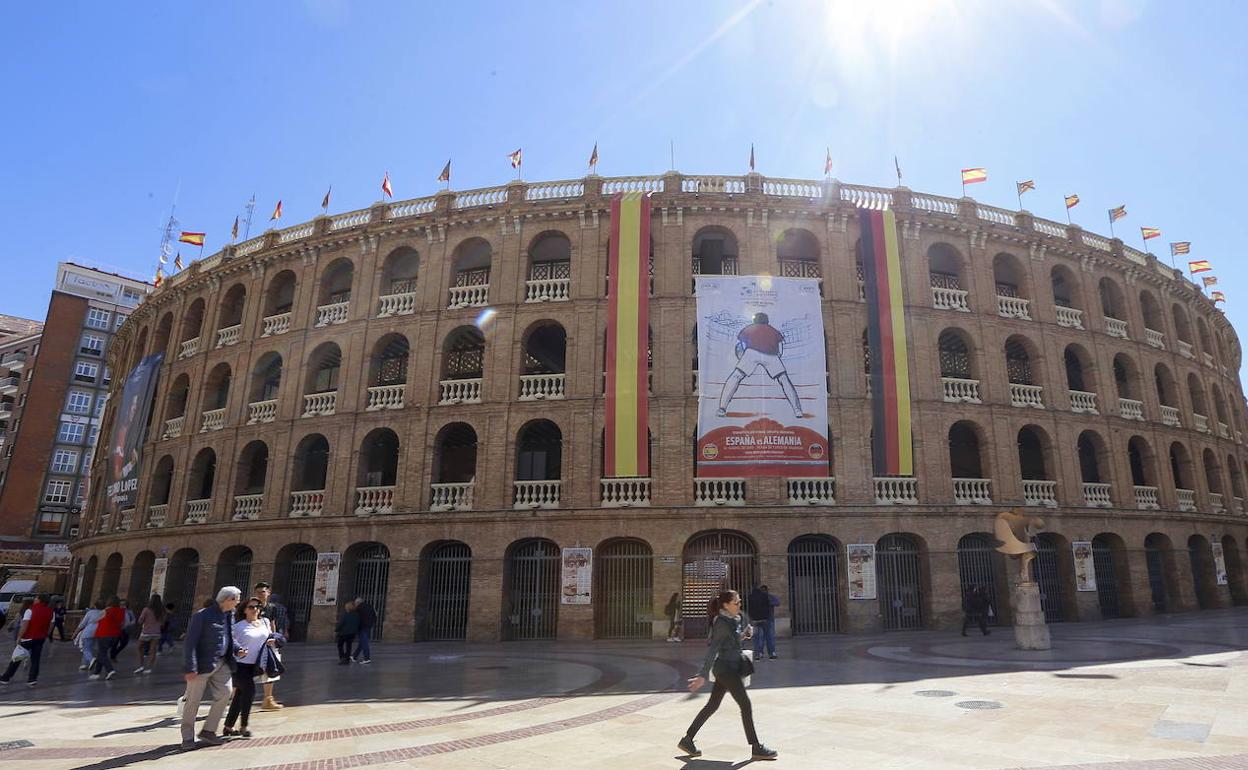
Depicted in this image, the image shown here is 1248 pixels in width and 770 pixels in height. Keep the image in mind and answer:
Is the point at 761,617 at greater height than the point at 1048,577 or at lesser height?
lesser

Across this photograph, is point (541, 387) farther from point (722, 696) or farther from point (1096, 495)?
point (1096, 495)

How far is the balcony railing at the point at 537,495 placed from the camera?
23.2 m

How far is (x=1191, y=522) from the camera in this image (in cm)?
2852

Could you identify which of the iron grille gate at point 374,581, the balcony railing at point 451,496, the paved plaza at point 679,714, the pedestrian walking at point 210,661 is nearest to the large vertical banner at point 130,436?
the iron grille gate at point 374,581

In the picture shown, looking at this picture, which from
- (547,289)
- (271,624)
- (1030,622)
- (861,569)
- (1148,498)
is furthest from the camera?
(1148,498)

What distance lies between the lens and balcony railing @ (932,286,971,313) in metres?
26.3

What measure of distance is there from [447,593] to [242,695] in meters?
15.3

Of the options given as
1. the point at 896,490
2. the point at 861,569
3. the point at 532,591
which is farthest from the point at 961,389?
the point at 532,591

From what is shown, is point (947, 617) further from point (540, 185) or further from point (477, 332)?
point (540, 185)

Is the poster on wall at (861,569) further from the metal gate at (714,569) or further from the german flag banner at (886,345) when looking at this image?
the metal gate at (714,569)

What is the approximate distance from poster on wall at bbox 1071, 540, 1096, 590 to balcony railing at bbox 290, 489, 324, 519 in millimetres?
27506

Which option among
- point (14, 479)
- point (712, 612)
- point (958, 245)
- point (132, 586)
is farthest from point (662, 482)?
point (14, 479)

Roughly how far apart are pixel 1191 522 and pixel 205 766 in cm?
3525

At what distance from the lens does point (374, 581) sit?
24.3 meters
